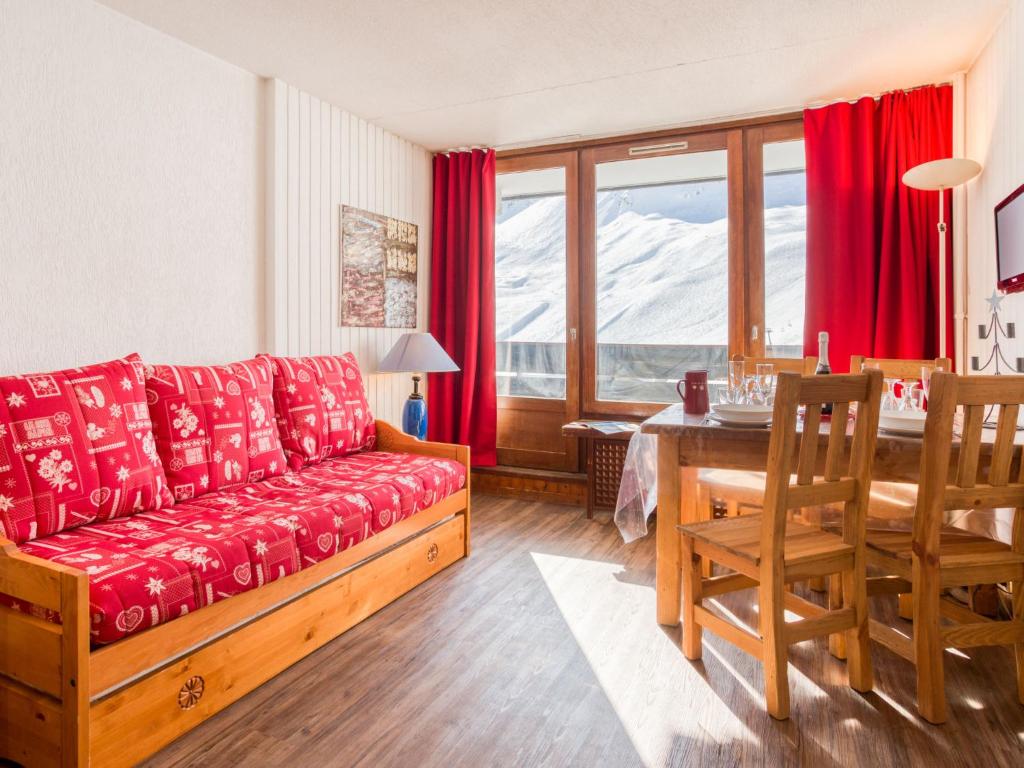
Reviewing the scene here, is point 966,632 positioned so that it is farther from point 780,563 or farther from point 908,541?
point 780,563

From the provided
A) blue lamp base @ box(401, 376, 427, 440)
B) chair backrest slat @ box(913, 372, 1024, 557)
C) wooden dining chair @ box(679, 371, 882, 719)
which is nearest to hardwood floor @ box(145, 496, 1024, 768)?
wooden dining chair @ box(679, 371, 882, 719)

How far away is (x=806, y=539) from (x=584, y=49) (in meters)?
2.43

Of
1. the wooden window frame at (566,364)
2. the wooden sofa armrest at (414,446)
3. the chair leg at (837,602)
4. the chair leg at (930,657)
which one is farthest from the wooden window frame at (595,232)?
the chair leg at (930,657)

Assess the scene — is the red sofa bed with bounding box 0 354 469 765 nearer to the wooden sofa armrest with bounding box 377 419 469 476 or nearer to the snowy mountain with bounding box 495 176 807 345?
the wooden sofa armrest with bounding box 377 419 469 476

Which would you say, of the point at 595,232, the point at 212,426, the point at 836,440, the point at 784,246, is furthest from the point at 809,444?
the point at 595,232

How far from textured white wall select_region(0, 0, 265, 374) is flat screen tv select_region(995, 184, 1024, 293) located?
11.1 feet

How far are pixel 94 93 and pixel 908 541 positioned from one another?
341cm

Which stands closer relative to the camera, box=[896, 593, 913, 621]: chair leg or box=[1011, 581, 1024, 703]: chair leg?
box=[1011, 581, 1024, 703]: chair leg

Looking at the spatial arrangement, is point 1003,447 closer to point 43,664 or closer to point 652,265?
point 43,664

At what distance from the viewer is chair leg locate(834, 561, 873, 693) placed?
76.9 inches

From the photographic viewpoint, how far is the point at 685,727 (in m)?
1.83

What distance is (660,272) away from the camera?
4.33 meters

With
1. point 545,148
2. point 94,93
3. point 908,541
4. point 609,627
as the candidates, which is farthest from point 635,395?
point 94,93

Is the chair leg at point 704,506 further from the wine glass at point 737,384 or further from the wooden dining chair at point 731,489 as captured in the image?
the wine glass at point 737,384
